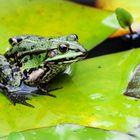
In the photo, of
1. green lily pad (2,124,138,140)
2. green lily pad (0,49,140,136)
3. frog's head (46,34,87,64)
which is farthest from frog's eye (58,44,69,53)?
green lily pad (2,124,138,140)

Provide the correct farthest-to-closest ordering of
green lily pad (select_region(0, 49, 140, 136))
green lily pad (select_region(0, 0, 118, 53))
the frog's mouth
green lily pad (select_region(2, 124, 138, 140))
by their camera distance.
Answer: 1. green lily pad (select_region(0, 0, 118, 53))
2. the frog's mouth
3. green lily pad (select_region(0, 49, 140, 136))
4. green lily pad (select_region(2, 124, 138, 140))

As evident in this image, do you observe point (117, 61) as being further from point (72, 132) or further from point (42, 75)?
point (72, 132)

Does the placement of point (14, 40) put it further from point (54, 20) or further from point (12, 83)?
point (54, 20)

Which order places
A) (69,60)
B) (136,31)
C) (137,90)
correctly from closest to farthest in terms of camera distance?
(137,90) → (69,60) → (136,31)

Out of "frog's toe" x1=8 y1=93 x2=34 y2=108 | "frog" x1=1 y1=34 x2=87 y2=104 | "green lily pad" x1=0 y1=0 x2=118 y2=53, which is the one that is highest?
"green lily pad" x1=0 y1=0 x2=118 y2=53

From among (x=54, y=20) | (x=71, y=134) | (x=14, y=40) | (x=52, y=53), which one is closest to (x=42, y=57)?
(x=52, y=53)

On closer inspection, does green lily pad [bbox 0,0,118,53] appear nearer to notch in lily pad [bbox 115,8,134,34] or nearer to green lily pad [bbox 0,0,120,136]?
green lily pad [bbox 0,0,120,136]

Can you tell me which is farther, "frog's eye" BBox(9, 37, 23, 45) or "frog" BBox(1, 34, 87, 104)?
"frog's eye" BBox(9, 37, 23, 45)

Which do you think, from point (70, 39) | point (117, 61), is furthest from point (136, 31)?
point (70, 39)

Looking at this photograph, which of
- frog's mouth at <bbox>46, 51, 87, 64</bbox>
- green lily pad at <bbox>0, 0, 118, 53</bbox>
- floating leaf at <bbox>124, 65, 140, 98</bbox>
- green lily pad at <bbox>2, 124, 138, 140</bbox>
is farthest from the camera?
green lily pad at <bbox>0, 0, 118, 53</bbox>
